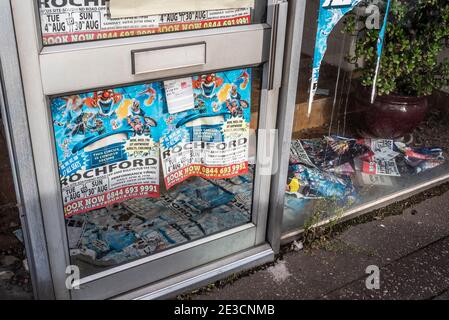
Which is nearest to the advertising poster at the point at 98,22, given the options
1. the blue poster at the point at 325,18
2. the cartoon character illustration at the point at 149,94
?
Answer: the cartoon character illustration at the point at 149,94

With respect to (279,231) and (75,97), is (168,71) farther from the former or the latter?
(279,231)

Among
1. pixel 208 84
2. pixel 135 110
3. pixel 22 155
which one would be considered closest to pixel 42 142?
pixel 22 155

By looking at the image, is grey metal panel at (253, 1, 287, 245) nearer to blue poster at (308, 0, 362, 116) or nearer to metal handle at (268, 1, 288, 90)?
metal handle at (268, 1, 288, 90)

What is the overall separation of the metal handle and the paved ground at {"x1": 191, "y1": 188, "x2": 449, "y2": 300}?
1.07 metres

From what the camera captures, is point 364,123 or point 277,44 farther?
point 364,123

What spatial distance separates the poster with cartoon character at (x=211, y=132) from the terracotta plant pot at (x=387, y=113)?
179cm

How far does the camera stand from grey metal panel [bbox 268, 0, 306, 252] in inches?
89.9

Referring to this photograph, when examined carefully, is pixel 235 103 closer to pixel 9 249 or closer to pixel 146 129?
pixel 146 129

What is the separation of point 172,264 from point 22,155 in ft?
3.35

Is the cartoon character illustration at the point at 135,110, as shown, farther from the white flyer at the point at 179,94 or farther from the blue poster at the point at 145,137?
the white flyer at the point at 179,94

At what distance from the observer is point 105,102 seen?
2.10m

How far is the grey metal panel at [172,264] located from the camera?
2363mm

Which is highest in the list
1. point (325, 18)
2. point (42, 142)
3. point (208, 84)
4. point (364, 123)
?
point (325, 18)
